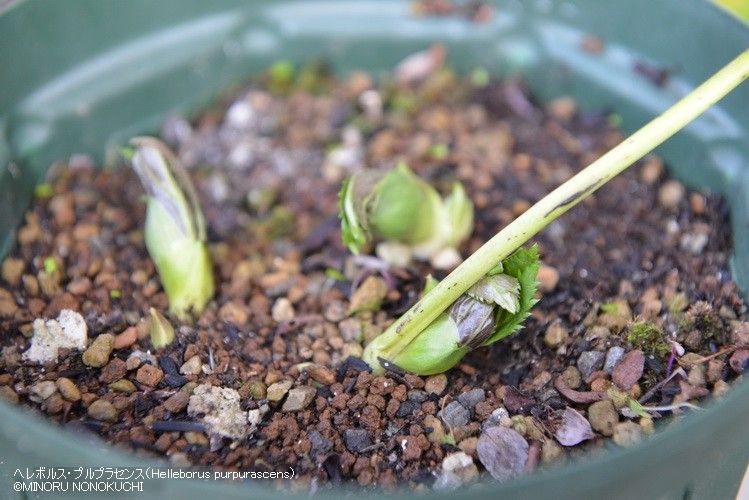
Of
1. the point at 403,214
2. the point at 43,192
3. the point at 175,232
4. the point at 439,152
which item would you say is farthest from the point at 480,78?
the point at 43,192

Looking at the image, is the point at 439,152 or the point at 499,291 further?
the point at 439,152

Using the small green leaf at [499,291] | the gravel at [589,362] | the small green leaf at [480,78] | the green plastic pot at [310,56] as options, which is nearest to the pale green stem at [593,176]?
the small green leaf at [499,291]

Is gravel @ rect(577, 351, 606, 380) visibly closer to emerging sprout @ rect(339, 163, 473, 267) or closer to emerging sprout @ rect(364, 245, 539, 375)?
emerging sprout @ rect(364, 245, 539, 375)

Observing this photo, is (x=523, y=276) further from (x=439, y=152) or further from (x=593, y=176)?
(x=439, y=152)

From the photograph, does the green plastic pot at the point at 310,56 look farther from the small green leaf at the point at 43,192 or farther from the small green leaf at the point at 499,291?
the small green leaf at the point at 499,291

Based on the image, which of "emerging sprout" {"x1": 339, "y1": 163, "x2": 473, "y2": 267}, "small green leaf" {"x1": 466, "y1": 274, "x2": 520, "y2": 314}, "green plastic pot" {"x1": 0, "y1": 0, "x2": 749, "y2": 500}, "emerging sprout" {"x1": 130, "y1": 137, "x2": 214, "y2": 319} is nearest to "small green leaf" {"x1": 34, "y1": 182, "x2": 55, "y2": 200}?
"green plastic pot" {"x1": 0, "y1": 0, "x2": 749, "y2": 500}

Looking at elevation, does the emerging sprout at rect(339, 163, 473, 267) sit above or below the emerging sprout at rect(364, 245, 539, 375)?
above

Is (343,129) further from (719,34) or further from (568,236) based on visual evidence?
(719,34)
